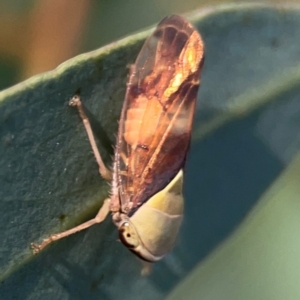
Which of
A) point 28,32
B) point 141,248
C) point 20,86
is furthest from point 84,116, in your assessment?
point 28,32

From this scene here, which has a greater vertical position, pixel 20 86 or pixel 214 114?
pixel 20 86

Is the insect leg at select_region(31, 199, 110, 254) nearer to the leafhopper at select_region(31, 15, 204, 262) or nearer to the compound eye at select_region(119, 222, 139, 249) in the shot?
the leafhopper at select_region(31, 15, 204, 262)

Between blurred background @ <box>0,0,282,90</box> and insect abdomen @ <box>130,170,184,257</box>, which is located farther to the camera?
blurred background @ <box>0,0,282,90</box>

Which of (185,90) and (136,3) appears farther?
(136,3)

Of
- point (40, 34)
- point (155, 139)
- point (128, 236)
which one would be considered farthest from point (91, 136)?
point (40, 34)

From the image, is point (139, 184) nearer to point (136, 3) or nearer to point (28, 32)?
point (28, 32)

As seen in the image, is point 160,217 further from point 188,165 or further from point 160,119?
point 160,119

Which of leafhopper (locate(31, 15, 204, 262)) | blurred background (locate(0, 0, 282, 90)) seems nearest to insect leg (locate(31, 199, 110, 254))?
leafhopper (locate(31, 15, 204, 262))
